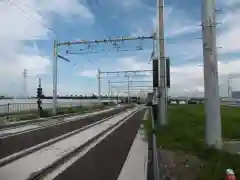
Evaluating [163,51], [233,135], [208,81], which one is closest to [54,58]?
[163,51]

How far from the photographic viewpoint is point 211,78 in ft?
41.1

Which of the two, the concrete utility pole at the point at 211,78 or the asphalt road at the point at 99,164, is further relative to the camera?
the concrete utility pole at the point at 211,78

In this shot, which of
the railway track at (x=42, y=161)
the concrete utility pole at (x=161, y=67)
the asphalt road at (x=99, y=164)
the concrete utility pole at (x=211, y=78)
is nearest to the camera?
the asphalt road at (x=99, y=164)

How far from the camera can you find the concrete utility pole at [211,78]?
12.3 metres

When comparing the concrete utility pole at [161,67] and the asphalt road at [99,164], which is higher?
the concrete utility pole at [161,67]

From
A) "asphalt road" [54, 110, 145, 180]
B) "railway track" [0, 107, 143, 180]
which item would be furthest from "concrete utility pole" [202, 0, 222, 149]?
"railway track" [0, 107, 143, 180]

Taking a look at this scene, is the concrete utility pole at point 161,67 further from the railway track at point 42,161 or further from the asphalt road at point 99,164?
the railway track at point 42,161

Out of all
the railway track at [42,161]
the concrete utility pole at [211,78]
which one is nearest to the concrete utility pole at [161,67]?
the railway track at [42,161]

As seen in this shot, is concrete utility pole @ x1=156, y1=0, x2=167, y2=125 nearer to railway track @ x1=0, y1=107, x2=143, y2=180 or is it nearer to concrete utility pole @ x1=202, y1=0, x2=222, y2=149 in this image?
railway track @ x1=0, y1=107, x2=143, y2=180

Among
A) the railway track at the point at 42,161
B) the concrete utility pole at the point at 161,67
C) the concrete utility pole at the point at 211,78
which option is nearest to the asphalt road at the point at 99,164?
the railway track at the point at 42,161

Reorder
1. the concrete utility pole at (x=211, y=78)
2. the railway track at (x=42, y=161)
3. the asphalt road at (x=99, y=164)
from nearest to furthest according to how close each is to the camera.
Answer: the asphalt road at (x=99, y=164)
the railway track at (x=42, y=161)
the concrete utility pole at (x=211, y=78)

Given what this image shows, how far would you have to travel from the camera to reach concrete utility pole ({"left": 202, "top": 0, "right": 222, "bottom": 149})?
12.3 m

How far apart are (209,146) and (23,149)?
24.1 feet

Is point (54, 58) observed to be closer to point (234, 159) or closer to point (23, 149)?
point (23, 149)
